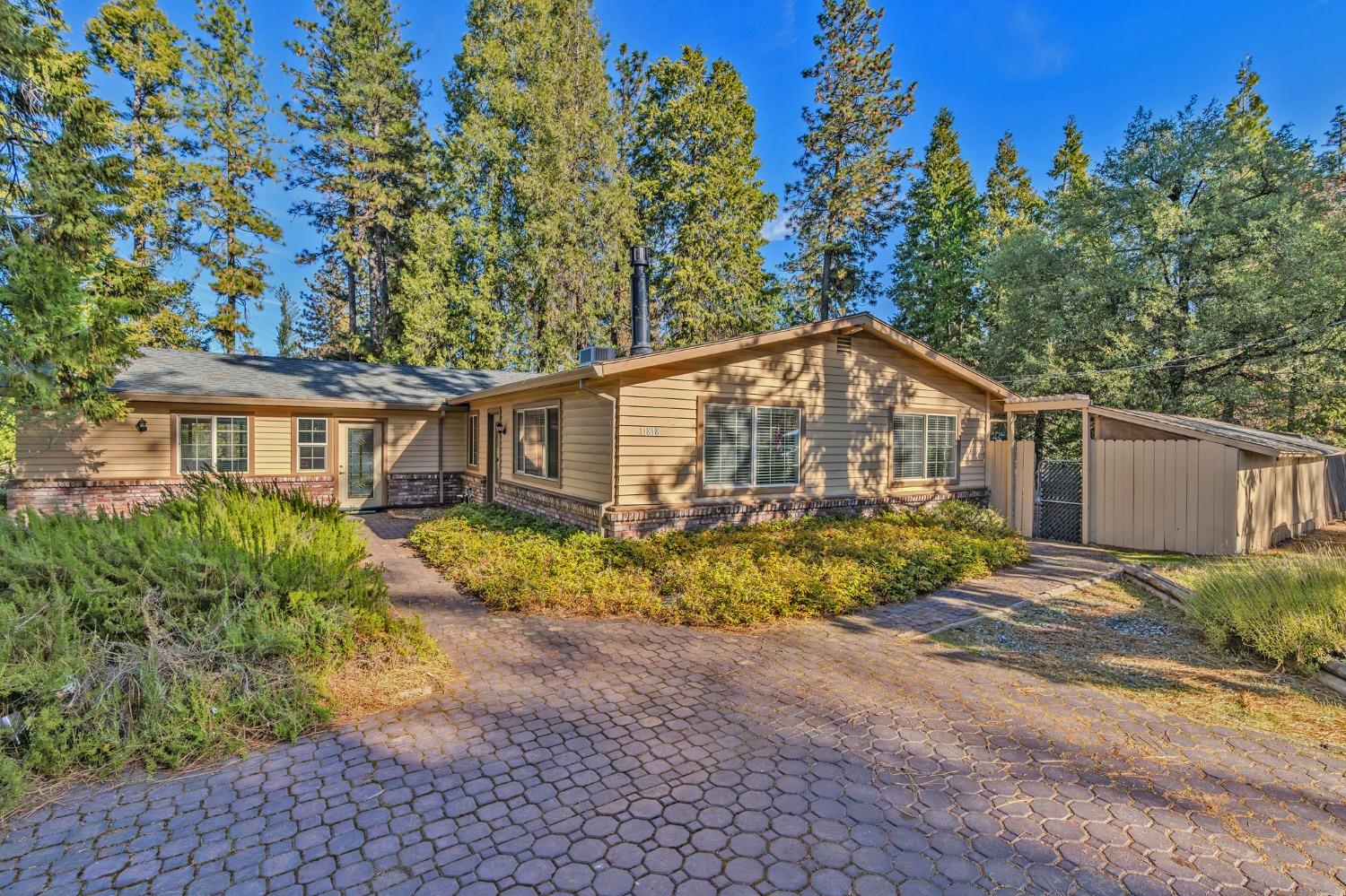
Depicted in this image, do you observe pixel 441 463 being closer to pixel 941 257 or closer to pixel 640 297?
pixel 640 297

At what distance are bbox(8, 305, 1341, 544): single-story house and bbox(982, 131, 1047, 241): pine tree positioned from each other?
16.6 metres

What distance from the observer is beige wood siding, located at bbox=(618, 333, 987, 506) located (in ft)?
28.7

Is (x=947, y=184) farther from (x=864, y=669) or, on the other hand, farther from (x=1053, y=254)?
(x=864, y=669)

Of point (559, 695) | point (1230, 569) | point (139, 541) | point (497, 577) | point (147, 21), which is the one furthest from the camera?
point (147, 21)

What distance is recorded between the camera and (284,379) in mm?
13812

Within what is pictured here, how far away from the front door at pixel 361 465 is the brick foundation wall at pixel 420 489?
0.27 metres

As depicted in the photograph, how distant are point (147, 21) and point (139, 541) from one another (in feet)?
75.3

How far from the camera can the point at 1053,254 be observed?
56.9ft

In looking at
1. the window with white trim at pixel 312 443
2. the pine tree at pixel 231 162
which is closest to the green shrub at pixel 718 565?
the window with white trim at pixel 312 443

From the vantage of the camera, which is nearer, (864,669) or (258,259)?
(864,669)

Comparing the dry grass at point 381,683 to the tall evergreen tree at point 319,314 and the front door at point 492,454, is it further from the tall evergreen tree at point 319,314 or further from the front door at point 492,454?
the tall evergreen tree at point 319,314

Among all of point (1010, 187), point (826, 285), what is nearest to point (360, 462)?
point (826, 285)

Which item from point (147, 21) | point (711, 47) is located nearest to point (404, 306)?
point (147, 21)

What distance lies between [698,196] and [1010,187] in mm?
14158
